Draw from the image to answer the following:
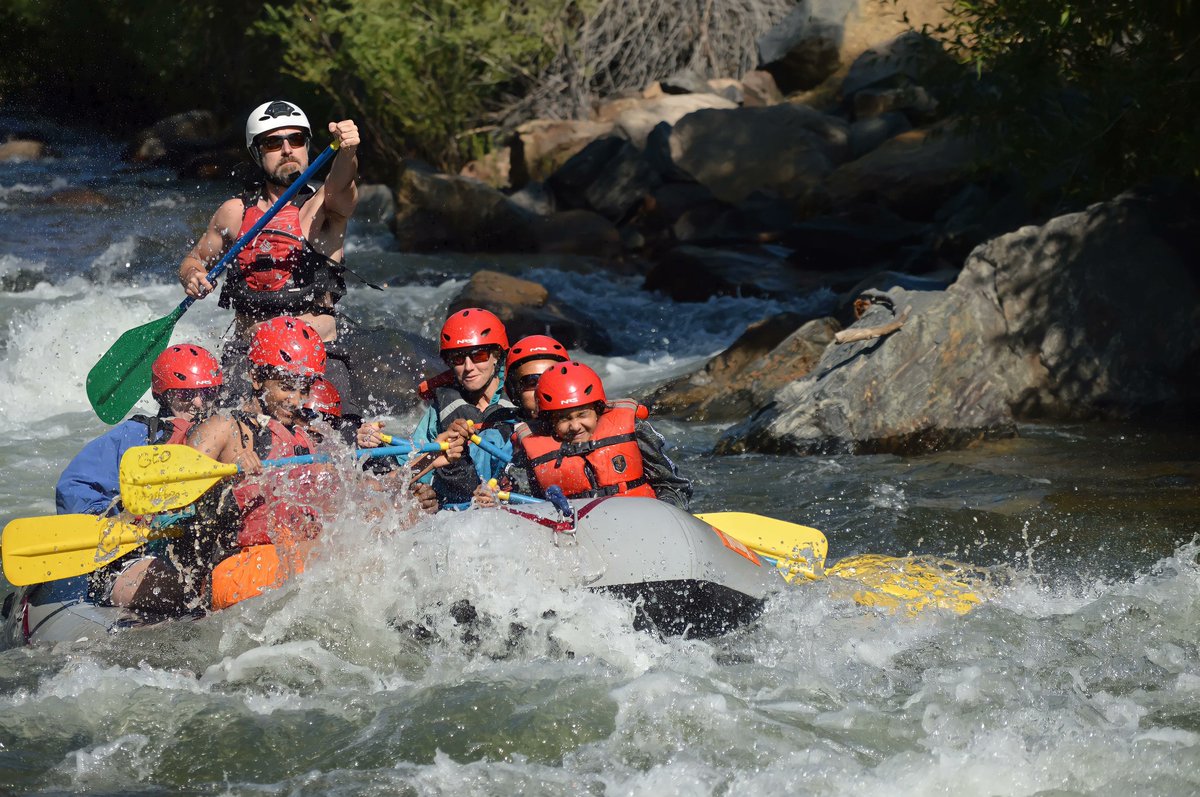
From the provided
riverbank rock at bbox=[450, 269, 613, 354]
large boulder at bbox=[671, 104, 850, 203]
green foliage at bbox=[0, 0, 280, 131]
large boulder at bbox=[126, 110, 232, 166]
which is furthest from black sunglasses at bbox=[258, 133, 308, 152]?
green foliage at bbox=[0, 0, 280, 131]

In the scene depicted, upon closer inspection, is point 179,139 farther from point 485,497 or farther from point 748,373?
point 485,497

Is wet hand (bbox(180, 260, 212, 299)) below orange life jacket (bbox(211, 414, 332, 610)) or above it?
above

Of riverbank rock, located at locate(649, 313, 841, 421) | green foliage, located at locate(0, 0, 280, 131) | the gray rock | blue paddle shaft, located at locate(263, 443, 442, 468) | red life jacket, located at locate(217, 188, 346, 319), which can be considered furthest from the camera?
green foliage, located at locate(0, 0, 280, 131)

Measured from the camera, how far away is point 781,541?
5.18 meters

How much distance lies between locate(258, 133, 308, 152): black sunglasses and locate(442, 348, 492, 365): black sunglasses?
3.49 feet

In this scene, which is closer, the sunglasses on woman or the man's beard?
the sunglasses on woman

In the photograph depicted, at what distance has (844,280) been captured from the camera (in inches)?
493

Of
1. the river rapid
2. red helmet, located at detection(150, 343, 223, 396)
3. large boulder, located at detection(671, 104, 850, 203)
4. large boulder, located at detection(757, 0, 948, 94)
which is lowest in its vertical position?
the river rapid

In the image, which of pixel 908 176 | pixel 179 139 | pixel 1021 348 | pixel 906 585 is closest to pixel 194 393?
pixel 906 585

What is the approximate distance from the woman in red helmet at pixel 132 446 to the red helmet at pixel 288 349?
1.29 ft

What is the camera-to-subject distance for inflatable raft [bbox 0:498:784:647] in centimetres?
441

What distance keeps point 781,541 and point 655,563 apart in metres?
0.93

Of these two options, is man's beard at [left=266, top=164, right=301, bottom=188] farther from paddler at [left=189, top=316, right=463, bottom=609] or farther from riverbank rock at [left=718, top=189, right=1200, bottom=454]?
riverbank rock at [left=718, top=189, right=1200, bottom=454]

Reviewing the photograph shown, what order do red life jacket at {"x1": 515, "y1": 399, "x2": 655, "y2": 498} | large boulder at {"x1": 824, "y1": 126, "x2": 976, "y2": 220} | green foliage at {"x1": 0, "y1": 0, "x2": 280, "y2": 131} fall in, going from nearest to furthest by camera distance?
red life jacket at {"x1": 515, "y1": 399, "x2": 655, "y2": 498} < large boulder at {"x1": 824, "y1": 126, "x2": 976, "y2": 220} < green foliage at {"x1": 0, "y1": 0, "x2": 280, "y2": 131}
